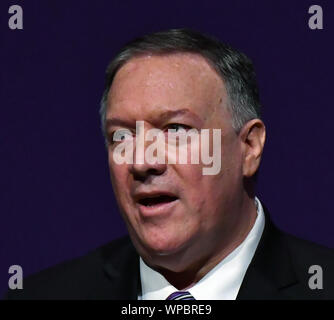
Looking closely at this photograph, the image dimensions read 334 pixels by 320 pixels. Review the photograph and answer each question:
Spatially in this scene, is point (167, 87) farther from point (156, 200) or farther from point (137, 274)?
point (137, 274)

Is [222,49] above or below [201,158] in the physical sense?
above

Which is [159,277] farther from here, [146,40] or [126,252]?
[146,40]

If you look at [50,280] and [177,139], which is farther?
[50,280]

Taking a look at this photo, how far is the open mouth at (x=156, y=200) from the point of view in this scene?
1972 millimetres

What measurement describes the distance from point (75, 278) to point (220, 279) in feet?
1.39

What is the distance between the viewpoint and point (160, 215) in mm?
1950

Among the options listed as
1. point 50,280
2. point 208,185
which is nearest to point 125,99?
point 208,185

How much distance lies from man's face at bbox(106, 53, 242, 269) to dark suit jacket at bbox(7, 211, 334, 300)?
0.40 ft

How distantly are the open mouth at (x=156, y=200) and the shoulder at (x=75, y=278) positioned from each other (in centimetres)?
29

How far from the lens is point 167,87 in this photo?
1.97 meters

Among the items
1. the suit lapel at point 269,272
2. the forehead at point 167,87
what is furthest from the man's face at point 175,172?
the suit lapel at point 269,272

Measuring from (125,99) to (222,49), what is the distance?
0.25m

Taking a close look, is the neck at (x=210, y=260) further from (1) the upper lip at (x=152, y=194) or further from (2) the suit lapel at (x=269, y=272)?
(1) the upper lip at (x=152, y=194)

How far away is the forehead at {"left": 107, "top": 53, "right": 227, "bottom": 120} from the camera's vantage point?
196 cm
